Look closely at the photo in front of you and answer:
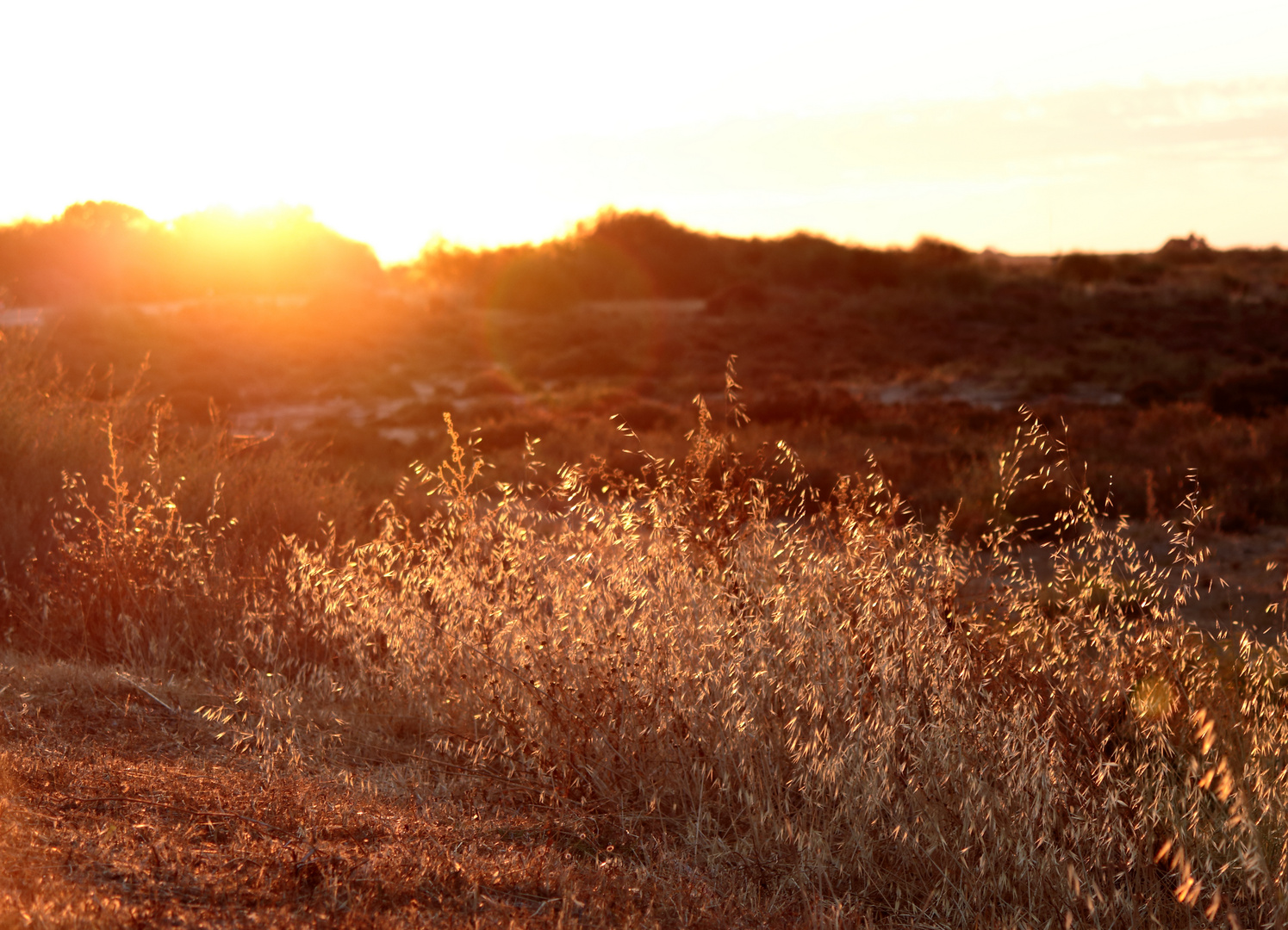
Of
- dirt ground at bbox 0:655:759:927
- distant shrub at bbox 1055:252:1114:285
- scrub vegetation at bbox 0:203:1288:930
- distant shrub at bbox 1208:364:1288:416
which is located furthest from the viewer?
distant shrub at bbox 1055:252:1114:285

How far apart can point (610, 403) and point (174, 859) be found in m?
17.2

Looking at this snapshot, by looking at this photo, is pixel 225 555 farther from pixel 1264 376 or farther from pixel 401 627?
pixel 1264 376

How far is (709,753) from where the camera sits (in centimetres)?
356

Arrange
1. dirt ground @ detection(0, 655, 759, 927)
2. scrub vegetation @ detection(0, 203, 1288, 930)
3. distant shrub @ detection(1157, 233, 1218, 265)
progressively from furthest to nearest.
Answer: distant shrub @ detection(1157, 233, 1218, 265)
scrub vegetation @ detection(0, 203, 1288, 930)
dirt ground @ detection(0, 655, 759, 927)

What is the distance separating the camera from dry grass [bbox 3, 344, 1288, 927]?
2689mm

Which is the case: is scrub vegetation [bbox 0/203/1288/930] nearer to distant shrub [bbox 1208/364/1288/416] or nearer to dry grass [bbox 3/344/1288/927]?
dry grass [bbox 3/344/1288/927]

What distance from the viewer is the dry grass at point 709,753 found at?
8.82ft

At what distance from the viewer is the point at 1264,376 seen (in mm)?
17859

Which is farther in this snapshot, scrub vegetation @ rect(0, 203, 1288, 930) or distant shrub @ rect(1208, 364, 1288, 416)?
distant shrub @ rect(1208, 364, 1288, 416)

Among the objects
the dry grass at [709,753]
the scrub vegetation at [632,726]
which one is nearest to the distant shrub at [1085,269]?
the scrub vegetation at [632,726]

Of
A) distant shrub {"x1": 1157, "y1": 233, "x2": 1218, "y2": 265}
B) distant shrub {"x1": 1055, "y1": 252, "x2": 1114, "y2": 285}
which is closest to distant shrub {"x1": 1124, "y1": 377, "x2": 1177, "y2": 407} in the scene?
distant shrub {"x1": 1055, "y1": 252, "x2": 1114, "y2": 285}

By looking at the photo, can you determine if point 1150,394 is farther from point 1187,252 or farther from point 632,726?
point 1187,252

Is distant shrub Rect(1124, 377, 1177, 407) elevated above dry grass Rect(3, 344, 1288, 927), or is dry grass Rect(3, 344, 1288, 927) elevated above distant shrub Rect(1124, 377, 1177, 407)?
dry grass Rect(3, 344, 1288, 927)

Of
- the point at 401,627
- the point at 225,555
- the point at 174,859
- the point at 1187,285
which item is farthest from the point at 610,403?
the point at 1187,285
